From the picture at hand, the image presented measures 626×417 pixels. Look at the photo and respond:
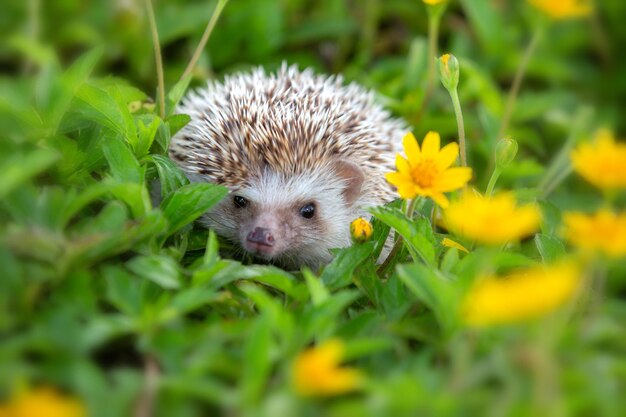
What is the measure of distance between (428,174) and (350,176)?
23.6 inches

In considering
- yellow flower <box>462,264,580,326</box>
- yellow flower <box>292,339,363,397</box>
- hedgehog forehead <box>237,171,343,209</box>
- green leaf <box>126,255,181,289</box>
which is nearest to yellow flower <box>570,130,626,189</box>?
yellow flower <box>462,264,580,326</box>

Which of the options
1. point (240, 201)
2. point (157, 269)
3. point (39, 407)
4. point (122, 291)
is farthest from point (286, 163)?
point (39, 407)

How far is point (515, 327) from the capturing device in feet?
5.11

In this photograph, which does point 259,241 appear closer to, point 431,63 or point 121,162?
point 121,162

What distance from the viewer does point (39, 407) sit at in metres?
1.33

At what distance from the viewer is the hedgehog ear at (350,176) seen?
253 cm

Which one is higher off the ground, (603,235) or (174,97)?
(174,97)

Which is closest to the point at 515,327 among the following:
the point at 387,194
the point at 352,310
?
the point at 352,310

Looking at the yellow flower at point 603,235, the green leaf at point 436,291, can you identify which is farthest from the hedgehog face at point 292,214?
the yellow flower at point 603,235

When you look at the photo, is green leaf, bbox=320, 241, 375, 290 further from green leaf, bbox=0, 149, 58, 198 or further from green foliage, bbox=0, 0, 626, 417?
green leaf, bbox=0, 149, 58, 198

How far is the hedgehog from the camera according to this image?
2.42 meters

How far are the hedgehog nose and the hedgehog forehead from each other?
5.7 inches

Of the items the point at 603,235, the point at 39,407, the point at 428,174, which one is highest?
the point at 428,174

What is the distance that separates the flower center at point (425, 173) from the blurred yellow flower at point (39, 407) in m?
0.96
